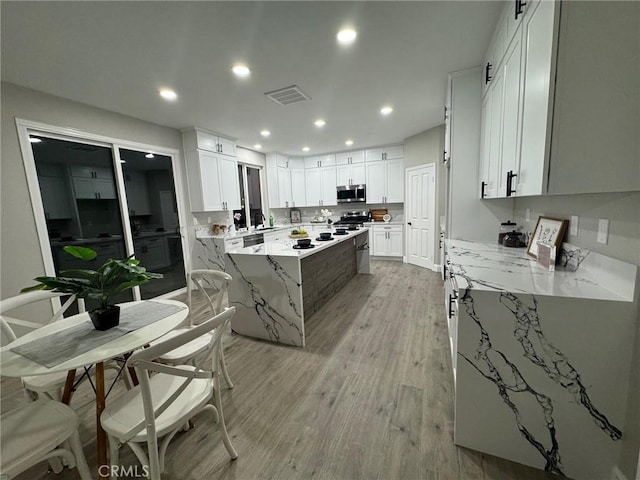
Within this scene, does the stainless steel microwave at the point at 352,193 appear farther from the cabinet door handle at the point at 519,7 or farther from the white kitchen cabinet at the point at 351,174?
the cabinet door handle at the point at 519,7

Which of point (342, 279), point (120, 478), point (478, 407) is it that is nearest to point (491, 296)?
point (478, 407)

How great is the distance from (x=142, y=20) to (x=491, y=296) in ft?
9.46

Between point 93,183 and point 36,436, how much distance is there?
3.31 meters

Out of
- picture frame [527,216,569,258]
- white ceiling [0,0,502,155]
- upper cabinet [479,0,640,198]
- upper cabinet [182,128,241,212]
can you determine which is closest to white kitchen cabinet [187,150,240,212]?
upper cabinet [182,128,241,212]

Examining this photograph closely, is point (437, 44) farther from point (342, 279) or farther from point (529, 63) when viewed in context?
point (342, 279)

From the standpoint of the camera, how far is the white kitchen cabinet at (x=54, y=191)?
287 centimetres

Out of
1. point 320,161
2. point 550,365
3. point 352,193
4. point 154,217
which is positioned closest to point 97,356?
point 550,365

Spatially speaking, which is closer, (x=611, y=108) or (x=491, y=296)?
(x=611, y=108)

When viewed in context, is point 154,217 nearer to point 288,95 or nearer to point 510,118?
point 288,95

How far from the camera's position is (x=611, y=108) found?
1.05 m

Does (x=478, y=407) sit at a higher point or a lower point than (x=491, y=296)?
lower

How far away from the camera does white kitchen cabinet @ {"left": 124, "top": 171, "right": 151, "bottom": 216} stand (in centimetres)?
374

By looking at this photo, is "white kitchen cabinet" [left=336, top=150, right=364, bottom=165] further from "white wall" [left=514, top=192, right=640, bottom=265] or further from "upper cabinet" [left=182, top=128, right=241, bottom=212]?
"white wall" [left=514, top=192, right=640, bottom=265]

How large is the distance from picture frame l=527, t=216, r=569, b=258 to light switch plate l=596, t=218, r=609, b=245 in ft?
1.03
